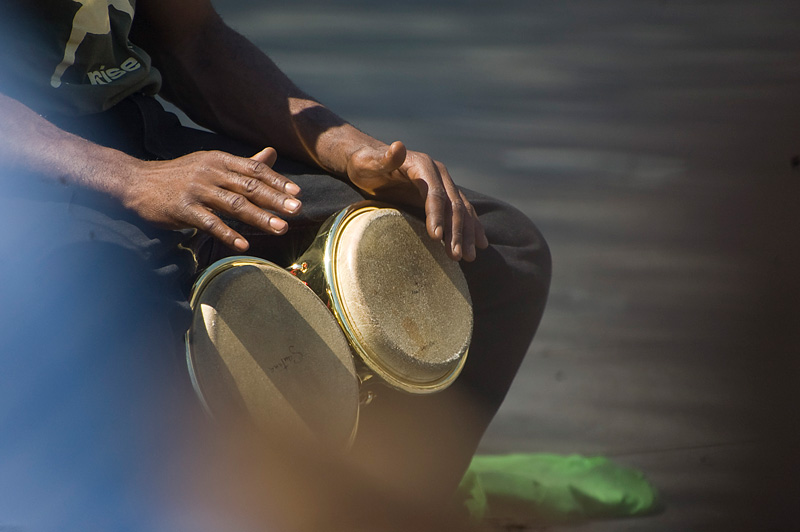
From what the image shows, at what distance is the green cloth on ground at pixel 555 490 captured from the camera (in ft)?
5.66

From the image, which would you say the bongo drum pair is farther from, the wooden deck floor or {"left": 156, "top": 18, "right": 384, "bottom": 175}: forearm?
the wooden deck floor

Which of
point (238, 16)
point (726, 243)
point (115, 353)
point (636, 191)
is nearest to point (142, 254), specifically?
point (115, 353)

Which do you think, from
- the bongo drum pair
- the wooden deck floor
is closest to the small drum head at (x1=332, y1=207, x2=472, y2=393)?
the bongo drum pair

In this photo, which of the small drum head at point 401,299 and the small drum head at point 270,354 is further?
the small drum head at point 401,299

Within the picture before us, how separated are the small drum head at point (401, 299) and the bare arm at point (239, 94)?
4.4 inches

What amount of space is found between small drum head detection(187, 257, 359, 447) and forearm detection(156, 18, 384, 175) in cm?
40

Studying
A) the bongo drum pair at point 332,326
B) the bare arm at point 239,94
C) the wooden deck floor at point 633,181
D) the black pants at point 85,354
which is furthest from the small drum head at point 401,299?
the wooden deck floor at point 633,181

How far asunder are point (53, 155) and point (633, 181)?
8.85 feet

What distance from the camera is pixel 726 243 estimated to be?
2861mm

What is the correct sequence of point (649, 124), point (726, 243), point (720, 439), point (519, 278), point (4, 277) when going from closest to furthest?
point (4, 277) < point (519, 278) < point (720, 439) < point (726, 243) < point (649, 124)

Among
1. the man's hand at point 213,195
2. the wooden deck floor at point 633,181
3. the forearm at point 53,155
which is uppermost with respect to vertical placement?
the forearm at point 53,155

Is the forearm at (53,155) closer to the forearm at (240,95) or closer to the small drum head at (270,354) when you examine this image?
the small drum head at (270,354)

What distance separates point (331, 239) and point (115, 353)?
0.36 metres

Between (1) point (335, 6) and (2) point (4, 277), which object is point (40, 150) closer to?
(2) point (4, 277)
